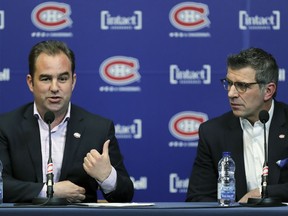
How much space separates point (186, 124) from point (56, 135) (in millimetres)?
1340

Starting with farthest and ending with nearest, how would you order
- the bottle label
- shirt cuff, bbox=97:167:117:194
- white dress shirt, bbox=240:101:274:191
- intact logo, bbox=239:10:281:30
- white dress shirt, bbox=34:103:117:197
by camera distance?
intact logo, bbox=239:10:281:30, white dress shirt, bbox=240:101:274:191, white dress shirt, bbox=34:103:117:197, shirt cuff, bbox=97:167:117:194, the bottle label

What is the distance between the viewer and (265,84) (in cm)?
505

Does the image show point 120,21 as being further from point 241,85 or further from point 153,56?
point 241,85

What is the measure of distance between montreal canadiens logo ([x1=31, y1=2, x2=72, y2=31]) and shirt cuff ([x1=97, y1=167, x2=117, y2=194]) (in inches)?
67.8

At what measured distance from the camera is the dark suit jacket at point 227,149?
4.92 meters

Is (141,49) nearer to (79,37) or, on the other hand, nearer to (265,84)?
(79,37)

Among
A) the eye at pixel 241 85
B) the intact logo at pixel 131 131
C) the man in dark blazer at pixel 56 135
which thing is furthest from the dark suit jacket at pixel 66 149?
the intact logo at pixel 131 131

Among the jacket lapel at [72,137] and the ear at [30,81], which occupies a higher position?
the ear at [30,81]

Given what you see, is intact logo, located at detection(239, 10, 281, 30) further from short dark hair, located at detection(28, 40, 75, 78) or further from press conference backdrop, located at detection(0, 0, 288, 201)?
short dark hair, located at detection(28, 40, 75, 78)

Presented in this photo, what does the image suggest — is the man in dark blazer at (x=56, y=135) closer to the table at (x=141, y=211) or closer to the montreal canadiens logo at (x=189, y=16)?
the table at (x=141, y=211)

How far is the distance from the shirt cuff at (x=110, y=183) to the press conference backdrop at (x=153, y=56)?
1370 mm

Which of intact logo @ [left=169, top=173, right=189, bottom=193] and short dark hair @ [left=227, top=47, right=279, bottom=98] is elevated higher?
short dark hair @ [left=227, top=47, right=279, bottom=98]

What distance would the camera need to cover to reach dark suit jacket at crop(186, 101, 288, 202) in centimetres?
492

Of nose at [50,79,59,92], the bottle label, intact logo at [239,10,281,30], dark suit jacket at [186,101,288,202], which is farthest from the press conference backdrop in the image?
the bottle label
